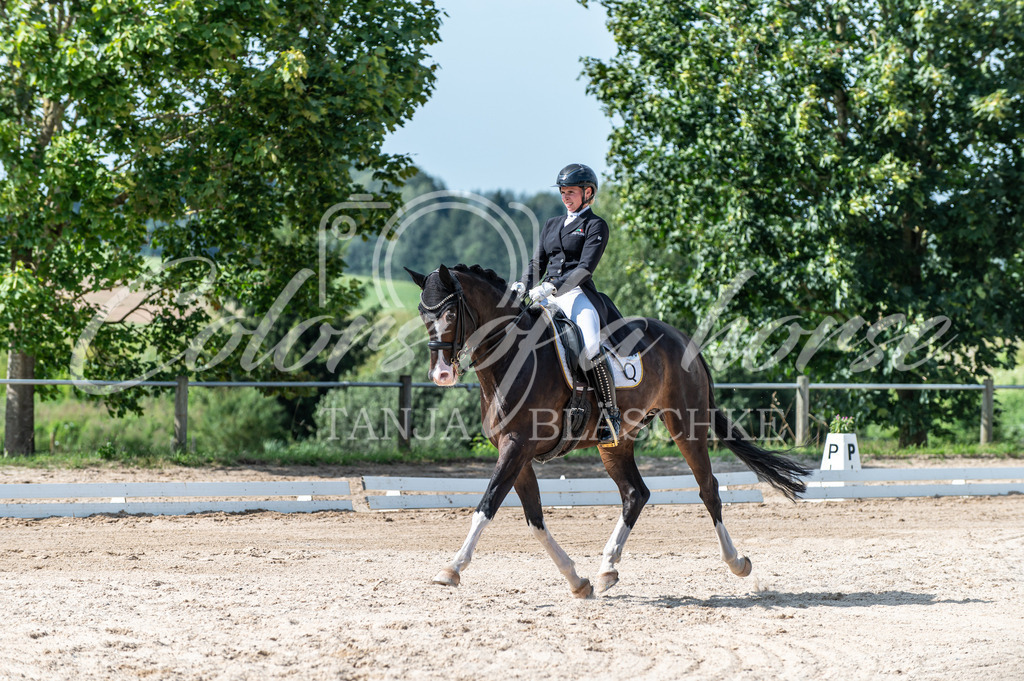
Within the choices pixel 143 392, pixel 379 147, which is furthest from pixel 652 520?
pixel 143 392

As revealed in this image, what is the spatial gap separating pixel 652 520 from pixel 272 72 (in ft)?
24.4

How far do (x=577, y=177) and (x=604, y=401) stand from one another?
154cm

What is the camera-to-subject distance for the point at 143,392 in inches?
537

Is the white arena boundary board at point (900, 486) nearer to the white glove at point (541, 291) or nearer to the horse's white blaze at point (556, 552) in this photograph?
the horse's white blaze at point (556, 552)

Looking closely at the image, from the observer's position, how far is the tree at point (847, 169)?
15297 mm

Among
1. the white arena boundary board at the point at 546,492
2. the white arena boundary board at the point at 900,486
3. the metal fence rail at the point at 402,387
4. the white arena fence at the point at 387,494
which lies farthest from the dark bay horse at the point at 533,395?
the metal fence rail at the point at 402,387

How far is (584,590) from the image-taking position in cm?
569

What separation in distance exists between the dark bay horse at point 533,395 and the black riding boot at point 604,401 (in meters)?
0.05

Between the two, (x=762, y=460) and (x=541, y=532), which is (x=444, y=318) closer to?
(x=541, y=532)

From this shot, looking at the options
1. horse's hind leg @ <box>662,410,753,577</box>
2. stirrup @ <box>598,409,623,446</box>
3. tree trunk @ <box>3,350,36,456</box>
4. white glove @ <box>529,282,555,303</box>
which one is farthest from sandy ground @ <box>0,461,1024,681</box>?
tree trunk @ <box>3,350,36,456</box>

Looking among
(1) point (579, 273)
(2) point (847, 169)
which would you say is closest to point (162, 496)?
(1) point (579, 273)

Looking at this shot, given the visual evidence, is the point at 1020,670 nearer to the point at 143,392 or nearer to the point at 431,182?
the point at 143,392

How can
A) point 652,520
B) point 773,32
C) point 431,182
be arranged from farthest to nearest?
point 431,182 < point 773,32 < point 652,520

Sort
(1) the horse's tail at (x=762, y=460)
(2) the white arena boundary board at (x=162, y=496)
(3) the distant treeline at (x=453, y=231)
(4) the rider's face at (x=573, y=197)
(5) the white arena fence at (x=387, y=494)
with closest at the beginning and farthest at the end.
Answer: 1. (4) the rider's face at (x=573, y=197)
2. (1) the horse's tail at (x=762, y=460)
3. (2) the white arena boundary board at (x=162, y=496)
4. (5) the white arena fence at (x=387, y=494)
5. (3) the distant treeline at (x=453, y=231)
